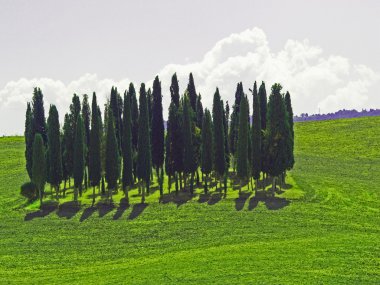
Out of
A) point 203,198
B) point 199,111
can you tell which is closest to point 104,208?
point 203,198

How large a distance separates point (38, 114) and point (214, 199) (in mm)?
34680

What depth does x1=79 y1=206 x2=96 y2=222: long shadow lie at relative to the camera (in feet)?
189

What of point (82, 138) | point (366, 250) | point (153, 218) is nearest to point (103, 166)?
point (82, 138)

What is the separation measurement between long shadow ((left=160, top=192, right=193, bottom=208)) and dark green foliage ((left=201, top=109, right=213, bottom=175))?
5.12 metres

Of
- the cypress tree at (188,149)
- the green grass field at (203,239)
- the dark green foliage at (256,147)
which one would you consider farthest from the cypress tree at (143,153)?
the dark green foliage at (256,147)

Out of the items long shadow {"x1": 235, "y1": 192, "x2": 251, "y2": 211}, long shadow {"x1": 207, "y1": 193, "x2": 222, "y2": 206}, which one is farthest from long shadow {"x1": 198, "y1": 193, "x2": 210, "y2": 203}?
long shadow {"x1": 235, "y1": 192, "x2": 251, "y2": 211}

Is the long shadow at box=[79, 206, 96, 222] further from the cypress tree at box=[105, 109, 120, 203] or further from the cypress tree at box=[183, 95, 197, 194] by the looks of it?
the cypress tree at box=[183, 95, 197, 194]

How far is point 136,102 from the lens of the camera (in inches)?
3285

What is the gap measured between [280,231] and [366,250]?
9.52m

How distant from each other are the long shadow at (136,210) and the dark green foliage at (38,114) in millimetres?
24919

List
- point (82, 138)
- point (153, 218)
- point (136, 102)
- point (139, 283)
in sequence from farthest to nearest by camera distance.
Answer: point (136, 102) → point (82, 138) → point (153, 218) → point (139, 283)

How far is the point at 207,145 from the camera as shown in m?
70.4

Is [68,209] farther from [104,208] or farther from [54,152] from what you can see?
[54,152]

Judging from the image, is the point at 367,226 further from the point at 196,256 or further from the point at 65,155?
the point at 65,155
